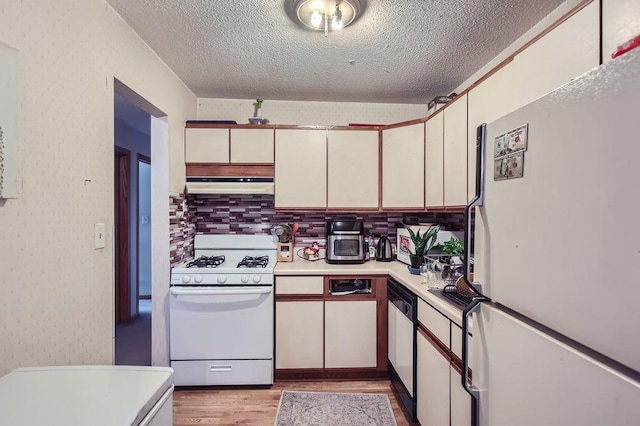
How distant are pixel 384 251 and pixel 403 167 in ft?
2.51

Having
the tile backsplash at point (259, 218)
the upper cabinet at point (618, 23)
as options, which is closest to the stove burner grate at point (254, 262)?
the tile backsplash at point (259, 218)

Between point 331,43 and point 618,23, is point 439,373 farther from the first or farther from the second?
point 331,43

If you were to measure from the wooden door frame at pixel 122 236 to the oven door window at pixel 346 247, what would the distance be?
2491 millimetres

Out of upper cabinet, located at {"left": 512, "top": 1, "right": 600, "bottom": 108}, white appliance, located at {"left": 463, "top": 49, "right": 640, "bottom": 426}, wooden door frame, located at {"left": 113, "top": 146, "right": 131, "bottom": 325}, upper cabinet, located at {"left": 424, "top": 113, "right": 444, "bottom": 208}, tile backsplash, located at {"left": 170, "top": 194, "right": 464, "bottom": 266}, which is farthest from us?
wooden door frame, located at {"left": 113, "top": 146, "right": 131, "bottom": 325}

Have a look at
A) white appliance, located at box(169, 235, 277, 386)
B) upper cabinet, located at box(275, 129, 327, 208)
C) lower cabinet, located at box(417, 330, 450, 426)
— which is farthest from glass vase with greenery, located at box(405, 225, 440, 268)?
white appliance, located at box(169, 235, 277, 386)

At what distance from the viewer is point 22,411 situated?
2.33 feet

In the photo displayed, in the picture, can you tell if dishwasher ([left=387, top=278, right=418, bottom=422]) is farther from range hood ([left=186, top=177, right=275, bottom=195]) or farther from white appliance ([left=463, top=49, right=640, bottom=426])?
range hood ([left=186, top=177, right=275, bottom=195])

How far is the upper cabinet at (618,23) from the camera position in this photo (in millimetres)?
829

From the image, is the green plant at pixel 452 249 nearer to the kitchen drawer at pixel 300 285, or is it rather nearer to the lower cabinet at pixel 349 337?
the lower cabinet at pixel 349 337

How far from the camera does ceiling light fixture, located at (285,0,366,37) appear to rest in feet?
4.80

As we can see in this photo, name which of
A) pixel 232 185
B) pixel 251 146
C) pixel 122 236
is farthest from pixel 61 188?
pixel 122 236

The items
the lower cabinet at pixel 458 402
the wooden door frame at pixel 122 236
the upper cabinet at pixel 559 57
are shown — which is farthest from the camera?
the wooden door frame at pixel 122 236

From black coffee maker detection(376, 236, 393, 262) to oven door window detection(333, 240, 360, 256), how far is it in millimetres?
238

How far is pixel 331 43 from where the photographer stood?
183cm
